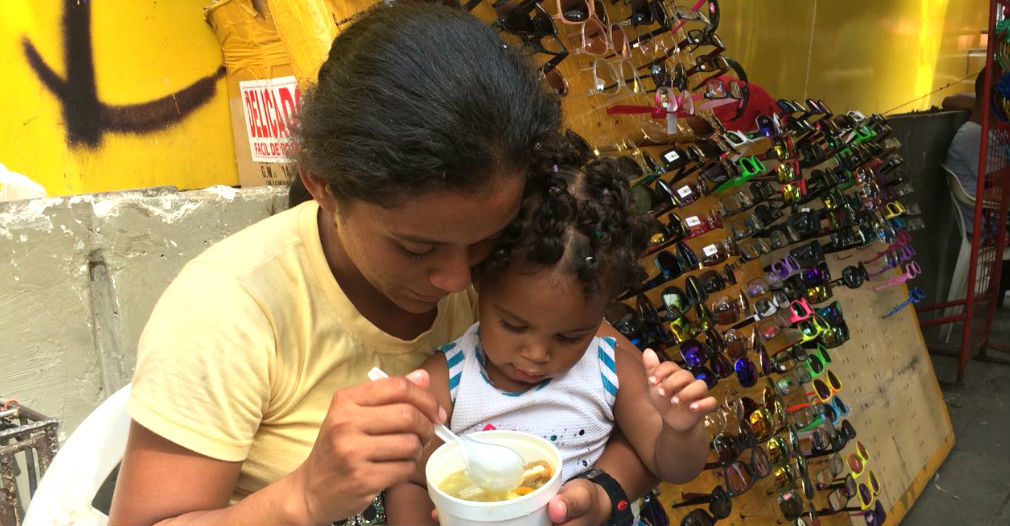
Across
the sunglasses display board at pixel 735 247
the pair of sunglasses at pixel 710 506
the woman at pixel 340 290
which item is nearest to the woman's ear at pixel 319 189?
the woman at pixel 340 290

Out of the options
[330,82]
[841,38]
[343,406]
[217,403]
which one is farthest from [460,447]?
[841,38]

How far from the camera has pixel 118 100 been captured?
3.01m

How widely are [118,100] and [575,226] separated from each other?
240cm

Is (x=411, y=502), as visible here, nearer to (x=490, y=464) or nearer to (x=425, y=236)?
(x=490, y=464)

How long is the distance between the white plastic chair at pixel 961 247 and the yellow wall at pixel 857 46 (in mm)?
1145

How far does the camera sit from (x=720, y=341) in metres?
2.57

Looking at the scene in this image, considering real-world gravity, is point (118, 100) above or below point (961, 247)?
above

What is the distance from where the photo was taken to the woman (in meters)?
1.02

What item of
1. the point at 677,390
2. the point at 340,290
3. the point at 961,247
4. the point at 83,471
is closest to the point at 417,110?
the point at 340,290

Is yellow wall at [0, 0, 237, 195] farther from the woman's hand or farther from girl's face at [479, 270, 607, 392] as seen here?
the woman's hand

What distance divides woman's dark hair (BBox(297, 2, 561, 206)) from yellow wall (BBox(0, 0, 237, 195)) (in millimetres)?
2186

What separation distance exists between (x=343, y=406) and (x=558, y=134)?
710 mm

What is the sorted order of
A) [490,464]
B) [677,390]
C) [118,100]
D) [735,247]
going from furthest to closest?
[118,100] → [735,247] → [677,390] → [490,464]

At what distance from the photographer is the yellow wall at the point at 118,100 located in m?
2.73
